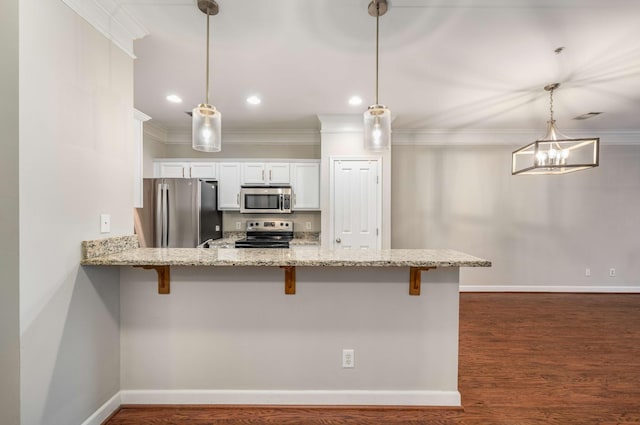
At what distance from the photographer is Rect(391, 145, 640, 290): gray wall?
4.67 meters

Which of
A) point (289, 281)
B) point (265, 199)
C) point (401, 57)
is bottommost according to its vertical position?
point (289, 281)

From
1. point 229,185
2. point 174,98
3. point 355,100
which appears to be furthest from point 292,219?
point 174,98

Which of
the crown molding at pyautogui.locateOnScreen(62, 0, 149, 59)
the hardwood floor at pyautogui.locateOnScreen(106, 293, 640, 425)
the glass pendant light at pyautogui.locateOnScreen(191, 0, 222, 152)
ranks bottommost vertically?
the hardwood floor at pyautogui.locateOnScreen(106, 293, 640, 425)

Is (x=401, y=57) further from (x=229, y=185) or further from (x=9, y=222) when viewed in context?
(x=229, y=185)

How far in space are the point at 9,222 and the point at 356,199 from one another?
337 centimetres

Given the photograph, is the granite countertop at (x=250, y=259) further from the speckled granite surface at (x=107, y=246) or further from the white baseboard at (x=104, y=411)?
the white baseboard at (x=104, y=411)

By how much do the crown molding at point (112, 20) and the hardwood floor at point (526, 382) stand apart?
8.12ft

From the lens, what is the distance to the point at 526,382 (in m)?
2.29

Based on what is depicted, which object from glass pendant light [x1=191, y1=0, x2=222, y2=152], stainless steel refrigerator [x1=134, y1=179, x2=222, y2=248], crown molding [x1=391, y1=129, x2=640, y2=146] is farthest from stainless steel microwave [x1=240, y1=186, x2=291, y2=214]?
glass pendant light [x1=191, y1=0, x2=222, y2=152]

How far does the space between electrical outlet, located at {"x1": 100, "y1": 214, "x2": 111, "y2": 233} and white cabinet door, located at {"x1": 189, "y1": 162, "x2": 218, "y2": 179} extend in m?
2.57

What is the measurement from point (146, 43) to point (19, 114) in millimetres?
1283

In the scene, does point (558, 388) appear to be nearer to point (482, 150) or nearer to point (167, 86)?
point (482, 150)

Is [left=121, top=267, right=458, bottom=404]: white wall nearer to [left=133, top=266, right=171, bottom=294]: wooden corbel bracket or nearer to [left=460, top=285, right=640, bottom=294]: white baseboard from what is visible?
[left=133, top=266, right=171, bottom=294]: wooden corbel bracket

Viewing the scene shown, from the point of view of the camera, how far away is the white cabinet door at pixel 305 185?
14.2 ft
